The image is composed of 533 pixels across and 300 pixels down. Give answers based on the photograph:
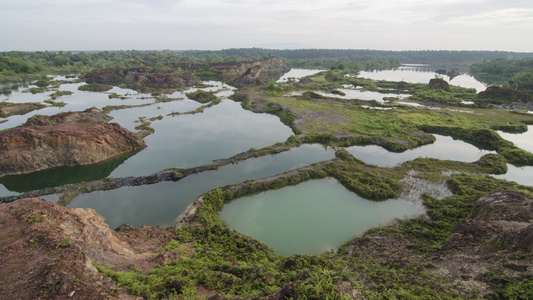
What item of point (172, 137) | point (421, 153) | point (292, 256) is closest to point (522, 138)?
point (421, 153)

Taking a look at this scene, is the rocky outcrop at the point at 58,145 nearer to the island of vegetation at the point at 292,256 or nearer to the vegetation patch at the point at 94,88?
the island of vegetation at the point at 292,256

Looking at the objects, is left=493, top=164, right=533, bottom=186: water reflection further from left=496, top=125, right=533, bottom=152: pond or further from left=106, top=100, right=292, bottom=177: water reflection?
left=106, top=100, right=292, bottom=177: water reflection

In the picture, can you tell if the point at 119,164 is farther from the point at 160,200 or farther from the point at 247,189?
the point at 247,189

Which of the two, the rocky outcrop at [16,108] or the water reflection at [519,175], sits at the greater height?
the rocky outcrop at [16,108]

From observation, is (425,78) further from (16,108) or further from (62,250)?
(16,108)

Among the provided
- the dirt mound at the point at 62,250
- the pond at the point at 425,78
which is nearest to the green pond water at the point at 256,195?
the dirt mound at the point at 62,250

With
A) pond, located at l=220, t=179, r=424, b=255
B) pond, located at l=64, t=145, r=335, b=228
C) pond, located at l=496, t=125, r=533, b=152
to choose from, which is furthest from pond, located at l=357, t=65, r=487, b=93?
pond, located at l=64, t=145, r=335, b=228
